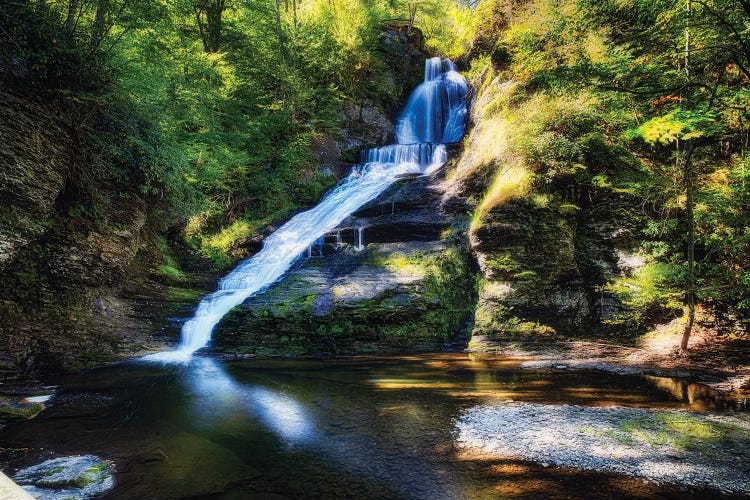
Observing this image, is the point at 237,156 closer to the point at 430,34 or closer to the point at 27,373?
the point at 27,373

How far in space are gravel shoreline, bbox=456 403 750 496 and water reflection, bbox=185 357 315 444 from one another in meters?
2.15

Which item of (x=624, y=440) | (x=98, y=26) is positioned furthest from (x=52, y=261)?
(x=624, y=440)

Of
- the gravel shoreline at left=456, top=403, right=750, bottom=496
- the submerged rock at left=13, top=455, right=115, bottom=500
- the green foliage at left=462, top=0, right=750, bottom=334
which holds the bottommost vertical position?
the gravel shoreline at left=456, top=403, right=750, bottom=496

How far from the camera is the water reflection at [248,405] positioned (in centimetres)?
Answer: 539

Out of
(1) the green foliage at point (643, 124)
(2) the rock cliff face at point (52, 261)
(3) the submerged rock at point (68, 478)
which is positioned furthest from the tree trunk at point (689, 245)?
(2) the rock cliff face at point (52, 261)

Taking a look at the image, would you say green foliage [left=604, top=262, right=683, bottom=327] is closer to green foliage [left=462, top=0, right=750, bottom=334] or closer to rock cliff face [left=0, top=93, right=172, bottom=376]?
green foliage [left=462, top=0, right=750, bottom=334]

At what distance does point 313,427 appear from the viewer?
541 centimetres

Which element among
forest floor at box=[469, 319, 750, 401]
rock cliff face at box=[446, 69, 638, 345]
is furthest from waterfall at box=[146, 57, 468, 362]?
forest floor at box=[469, 319, 750, 401]

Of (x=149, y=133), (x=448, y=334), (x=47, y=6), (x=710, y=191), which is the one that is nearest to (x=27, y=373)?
(x=149, y=133)

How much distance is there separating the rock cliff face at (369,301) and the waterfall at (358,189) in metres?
0.80

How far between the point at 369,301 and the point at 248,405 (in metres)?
5.00

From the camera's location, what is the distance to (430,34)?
98.5 ft

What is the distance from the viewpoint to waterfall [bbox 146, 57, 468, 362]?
38.0 feet

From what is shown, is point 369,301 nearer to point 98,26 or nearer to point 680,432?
point 680,432
